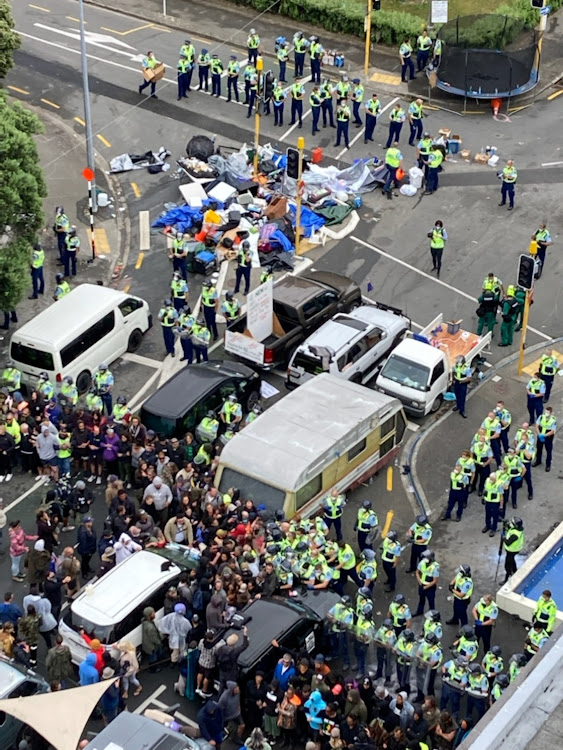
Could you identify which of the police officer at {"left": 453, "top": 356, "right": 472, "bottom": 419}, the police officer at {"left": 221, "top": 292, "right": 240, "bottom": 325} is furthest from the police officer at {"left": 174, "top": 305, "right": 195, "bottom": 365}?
the police officer at {"left": 453, "top": 356, "right": 472, "bottom": 419}

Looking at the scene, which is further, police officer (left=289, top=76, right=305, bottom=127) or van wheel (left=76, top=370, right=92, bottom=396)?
police officer (left=289, top=76, right=305, bottom=127)

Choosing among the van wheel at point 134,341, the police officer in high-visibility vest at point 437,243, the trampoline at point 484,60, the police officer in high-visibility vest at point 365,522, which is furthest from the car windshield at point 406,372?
the trampoline at point 484,60

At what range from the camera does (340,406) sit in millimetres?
27156

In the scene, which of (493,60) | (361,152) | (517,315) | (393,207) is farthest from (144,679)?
(493,60)

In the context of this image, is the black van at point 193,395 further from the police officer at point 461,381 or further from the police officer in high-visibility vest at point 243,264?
the police officer in high-visibility vest at point 243,264

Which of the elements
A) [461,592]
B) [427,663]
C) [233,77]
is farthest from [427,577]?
[233,77]

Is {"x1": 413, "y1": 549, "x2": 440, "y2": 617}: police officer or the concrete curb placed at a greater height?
{"x1": 413, "y1": 549, "x2": 440, "y2": 617}: police officer

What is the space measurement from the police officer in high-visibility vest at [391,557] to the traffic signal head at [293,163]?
12303 mm

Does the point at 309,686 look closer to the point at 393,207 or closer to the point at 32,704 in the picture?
the point at 32,704

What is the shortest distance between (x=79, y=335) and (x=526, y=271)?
9.45m

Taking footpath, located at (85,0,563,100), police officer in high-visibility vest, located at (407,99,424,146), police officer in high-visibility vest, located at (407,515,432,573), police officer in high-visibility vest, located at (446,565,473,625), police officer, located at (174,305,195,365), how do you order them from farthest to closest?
1. footpath, located at (85,0,563,100)
2. police officer in high-visibility vest, located at (407,99,424,146)
3. police officer, located at (174,305,195,365)
4. police officer in high-visibility vest, located at (407,515,432,573)
5. police officer in high-visibility vest, located at (446,565,473,625)

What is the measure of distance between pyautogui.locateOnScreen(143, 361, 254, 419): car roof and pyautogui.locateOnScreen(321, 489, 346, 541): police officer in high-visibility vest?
12.1 ft

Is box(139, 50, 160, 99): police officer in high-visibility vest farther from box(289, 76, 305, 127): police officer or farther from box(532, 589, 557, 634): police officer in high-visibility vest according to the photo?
box(532, 589, 557, 634): police officer in high-visibility vest

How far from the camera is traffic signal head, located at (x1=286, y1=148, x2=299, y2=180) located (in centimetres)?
3394
